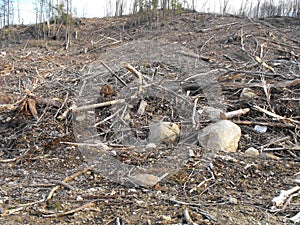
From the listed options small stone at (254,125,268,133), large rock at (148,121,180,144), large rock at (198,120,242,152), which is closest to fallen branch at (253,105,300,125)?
small stone at (254,125,268,133)

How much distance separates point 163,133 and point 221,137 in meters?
0.65

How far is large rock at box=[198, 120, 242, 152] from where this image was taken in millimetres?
3557

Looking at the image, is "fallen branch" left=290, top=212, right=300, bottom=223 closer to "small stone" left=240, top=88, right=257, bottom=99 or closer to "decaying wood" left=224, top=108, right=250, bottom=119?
"decaying wood" left=224, top=108, right=250, bottom=119

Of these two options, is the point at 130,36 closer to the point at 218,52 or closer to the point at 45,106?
the point at 218,52

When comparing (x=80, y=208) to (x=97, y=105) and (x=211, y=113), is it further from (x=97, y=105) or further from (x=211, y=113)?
(x=211, y=113)

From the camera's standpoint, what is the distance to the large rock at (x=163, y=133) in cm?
375

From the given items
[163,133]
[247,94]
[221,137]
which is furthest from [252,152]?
[247,94]

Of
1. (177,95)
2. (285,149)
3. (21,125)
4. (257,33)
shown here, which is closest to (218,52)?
(257,33)

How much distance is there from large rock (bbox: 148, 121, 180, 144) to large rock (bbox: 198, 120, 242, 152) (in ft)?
0.96

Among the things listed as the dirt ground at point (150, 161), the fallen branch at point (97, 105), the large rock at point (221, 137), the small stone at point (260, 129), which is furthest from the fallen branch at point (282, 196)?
the fallen branch at point (97, 105)

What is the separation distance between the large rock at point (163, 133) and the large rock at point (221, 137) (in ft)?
0.96

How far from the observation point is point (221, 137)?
11.7 feet

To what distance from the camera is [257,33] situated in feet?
→ 31.1

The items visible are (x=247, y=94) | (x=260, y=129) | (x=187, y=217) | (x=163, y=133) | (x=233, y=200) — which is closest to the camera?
(x=187, y=217)
